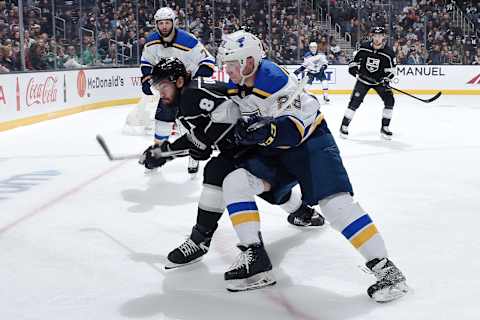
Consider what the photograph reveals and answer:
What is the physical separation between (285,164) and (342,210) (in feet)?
1.11

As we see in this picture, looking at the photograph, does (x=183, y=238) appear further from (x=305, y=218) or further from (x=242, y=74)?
(x=242, y=74)

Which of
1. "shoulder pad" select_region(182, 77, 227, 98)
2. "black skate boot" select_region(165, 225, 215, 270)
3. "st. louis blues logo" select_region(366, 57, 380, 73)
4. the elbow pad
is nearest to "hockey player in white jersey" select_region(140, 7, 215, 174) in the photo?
"black skate boot" select_region(165, 225, 215, 270)

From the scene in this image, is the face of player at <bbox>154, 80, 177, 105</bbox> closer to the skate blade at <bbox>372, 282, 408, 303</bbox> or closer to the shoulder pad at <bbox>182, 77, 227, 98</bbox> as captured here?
the shoulder pad at <bbox>182, 77, 227, 98</bbox>

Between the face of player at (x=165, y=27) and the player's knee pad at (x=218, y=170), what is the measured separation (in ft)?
7.75

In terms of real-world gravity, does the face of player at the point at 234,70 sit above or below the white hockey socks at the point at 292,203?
above

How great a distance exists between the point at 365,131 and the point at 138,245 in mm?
5110

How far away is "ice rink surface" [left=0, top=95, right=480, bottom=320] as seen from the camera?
222 centimetres

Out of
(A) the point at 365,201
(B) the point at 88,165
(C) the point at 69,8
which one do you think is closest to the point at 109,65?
(C) the point at 69,8

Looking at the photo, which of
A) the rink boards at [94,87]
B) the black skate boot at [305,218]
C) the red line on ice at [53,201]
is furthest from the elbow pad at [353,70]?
the rink boards at [94,87]

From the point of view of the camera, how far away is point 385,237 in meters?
3.13

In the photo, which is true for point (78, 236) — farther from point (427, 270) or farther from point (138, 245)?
point (427, 270)

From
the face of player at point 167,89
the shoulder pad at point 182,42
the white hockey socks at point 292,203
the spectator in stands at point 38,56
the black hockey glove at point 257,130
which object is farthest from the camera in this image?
the spectator in stands at point 38,56

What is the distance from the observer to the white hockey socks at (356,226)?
2.27 metres

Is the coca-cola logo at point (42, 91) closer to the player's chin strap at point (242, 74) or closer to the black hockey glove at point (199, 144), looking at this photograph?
the black hockey glove at point (199, 144)
